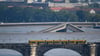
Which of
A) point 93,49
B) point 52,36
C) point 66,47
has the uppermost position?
point 66,47

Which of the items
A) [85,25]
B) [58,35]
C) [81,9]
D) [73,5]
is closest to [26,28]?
[85,25]

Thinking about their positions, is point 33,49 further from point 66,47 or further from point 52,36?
point 52,36

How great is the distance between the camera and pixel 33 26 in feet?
365

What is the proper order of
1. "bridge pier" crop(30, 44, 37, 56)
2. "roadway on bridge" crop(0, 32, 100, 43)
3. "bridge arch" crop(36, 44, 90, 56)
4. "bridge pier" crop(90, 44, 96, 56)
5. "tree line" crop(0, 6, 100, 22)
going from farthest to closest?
"tree line" crop(0, 6, 100, 22)
"roadway on bridge" crop(0, 32, 100, 43)
"bridge arch" crop(36, 44, 90, 56)
"bridge pier" crop(90, 44, 96, 56)
"bridge pier" crop(30, 44, 37, 56)

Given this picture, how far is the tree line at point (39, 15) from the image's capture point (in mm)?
131000

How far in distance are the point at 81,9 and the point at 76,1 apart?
1494 centimetres

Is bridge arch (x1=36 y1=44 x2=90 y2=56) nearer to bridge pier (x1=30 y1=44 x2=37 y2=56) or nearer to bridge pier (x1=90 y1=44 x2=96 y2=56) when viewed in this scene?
bridge pier (x1=30 y1=44 x2=37 y2=56)

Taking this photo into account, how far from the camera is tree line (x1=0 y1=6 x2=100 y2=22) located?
13100cm

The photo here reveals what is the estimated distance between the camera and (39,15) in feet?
444

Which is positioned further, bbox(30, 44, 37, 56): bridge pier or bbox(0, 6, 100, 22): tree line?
bbox(0, 6, 100, 22): tree line

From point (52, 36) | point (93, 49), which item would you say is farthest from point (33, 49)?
point (52, 36)

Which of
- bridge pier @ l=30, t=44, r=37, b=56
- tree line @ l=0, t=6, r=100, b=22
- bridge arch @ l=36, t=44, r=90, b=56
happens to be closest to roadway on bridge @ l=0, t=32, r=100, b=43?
bridge arch @ l=36, t=44, r=90, b=56

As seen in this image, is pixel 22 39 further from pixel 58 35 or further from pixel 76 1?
pixel 76 1

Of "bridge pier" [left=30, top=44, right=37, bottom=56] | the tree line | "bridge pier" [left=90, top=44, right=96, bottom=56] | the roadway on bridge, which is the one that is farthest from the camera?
the tree line
